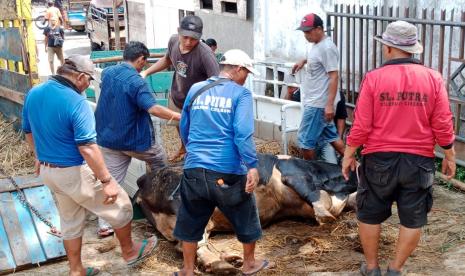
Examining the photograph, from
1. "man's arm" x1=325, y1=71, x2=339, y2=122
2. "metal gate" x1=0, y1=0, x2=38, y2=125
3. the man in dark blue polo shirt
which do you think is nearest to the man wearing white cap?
the man in dark blue polo shirt

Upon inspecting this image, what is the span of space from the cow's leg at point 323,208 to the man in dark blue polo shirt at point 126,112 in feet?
4.79

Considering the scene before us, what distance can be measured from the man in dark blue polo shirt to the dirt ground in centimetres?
73

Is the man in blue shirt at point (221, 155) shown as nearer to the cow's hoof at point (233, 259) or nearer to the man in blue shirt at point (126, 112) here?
the cow's hoof at point (233, 259)

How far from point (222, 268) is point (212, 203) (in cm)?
60

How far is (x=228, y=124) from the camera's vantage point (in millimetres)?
3846

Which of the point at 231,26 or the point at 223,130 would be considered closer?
the point at 223,130

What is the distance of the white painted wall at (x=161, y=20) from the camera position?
575 inches

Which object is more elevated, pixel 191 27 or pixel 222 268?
pixel 191 27

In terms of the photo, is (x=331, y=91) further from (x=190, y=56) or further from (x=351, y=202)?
(x=190, y=56)

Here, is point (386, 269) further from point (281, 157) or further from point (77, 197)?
point (77, 197)

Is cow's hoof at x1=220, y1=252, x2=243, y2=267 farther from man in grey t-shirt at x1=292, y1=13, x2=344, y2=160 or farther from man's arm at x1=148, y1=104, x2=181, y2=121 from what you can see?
man in grey t-shirt at x1=292, y1=13, x2=344, y2=160

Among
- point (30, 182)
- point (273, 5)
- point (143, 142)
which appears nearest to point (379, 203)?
point (143, 142)

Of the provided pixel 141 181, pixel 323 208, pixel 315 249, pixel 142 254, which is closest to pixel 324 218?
pixel 323 208

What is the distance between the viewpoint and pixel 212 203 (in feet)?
13.1
